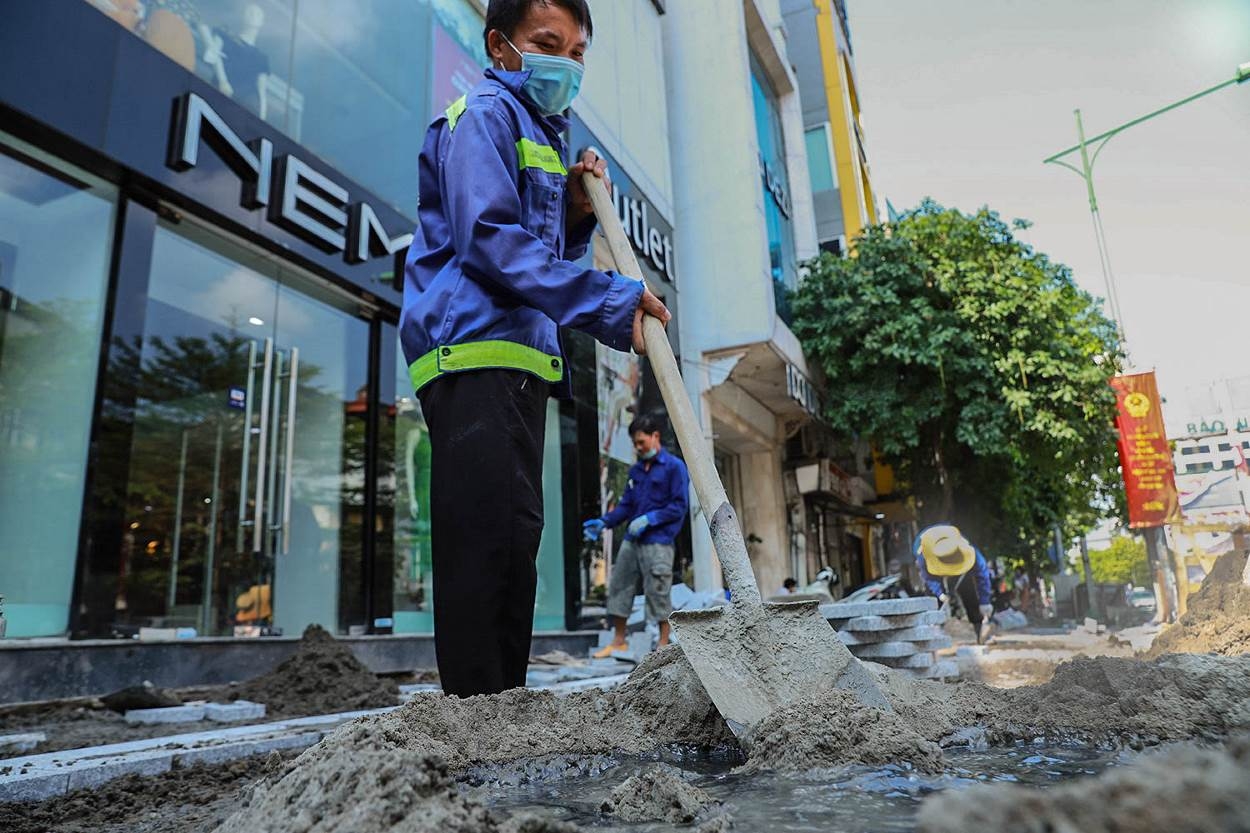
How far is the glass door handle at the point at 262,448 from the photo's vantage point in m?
6.11

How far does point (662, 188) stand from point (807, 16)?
14397 millimetres

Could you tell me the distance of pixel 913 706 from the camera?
2180 millimetres

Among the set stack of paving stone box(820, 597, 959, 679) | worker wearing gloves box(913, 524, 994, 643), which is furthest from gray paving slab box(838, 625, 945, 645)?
worker wearing gloves box(913, 524, 994, 643)

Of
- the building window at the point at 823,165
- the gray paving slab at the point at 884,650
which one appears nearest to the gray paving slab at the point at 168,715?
the gray paving slab at the point at 884,650

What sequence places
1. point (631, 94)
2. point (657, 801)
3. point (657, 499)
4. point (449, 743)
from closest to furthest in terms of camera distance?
point (657, 801) < point (449, 743) < point (657, 499) < point (631, 94)

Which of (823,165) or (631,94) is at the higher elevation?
(823,165)

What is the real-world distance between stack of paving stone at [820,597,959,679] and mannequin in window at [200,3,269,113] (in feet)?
17.3

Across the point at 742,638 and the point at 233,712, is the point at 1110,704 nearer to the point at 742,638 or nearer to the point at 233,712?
the point at 742,638

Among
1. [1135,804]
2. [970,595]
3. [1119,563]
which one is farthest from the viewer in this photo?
[1119,563]

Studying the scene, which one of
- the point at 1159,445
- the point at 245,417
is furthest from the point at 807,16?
the point at 245,417

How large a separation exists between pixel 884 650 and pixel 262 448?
183 inches

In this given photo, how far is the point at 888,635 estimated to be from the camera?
13.8 feet

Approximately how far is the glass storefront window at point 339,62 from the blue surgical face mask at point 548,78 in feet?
13.2

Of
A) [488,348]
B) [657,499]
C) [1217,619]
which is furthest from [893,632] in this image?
[488,348]
